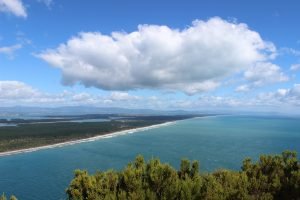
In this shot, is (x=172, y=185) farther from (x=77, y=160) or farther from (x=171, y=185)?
(x=77, y=160)

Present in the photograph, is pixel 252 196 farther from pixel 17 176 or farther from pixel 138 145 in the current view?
pixel 138 145

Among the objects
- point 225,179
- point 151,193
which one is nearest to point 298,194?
point 225,179

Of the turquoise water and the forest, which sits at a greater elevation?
the forest

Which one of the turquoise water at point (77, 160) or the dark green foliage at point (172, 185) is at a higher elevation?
the dark green foliage at point (172, 185)

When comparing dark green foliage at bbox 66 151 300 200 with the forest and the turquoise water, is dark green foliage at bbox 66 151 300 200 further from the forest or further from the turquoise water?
the turquoise water

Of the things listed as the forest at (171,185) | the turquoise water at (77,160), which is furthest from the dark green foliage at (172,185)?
the turquoise water at (77,160)

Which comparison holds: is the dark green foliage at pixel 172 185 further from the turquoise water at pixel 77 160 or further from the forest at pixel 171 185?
the turquoise water at pixel 77 160

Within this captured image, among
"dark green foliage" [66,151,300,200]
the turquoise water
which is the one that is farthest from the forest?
the turquoise water

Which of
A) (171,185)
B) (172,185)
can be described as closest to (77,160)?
(171,185)

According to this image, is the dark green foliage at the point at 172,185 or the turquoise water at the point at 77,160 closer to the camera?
the dark green foliage at the point at 172,185
